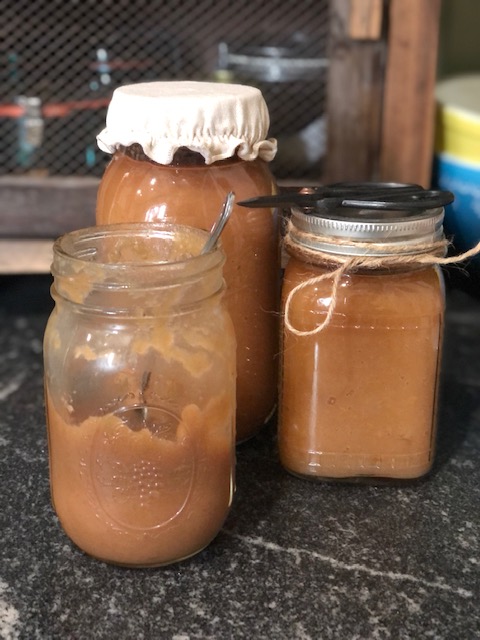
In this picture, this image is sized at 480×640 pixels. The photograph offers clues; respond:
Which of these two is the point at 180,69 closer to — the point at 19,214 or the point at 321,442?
the point at 19,214

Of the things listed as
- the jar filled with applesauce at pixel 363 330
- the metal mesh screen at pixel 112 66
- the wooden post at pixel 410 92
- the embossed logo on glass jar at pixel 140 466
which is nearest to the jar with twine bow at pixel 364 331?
the jar filled with applesauce at pixel 363 330

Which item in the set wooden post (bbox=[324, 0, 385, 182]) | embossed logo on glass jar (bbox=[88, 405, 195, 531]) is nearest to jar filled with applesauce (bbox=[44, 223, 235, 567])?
embossed logo on glass jar (bbox=[88, 405, 195, 531])

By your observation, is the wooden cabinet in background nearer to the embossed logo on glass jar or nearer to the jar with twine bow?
the jar with twine bow

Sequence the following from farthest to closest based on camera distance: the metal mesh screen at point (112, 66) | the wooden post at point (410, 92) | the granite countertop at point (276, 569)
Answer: the metal mesh screen at point (112, 66) → the wooden post at point (410, 92) → the granite countertop at point (276, 569)

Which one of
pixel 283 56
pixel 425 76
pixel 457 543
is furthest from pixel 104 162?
pixel 457 543

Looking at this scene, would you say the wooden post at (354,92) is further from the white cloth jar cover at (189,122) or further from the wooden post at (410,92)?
→ the white cloth jar cover at (189,122)

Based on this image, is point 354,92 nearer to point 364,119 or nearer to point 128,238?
point 364,119
